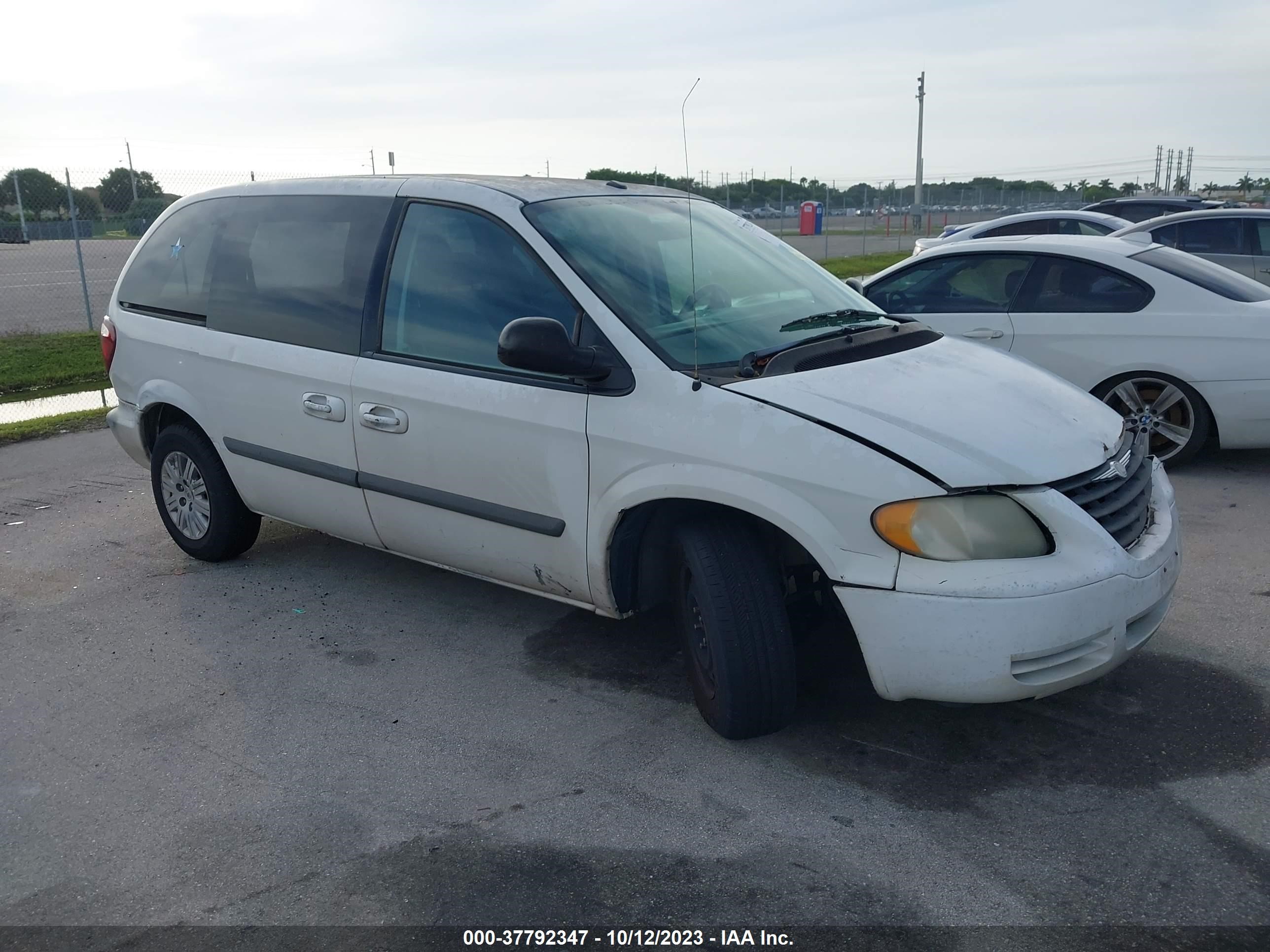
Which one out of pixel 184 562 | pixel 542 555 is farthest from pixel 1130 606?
pixel 184 562

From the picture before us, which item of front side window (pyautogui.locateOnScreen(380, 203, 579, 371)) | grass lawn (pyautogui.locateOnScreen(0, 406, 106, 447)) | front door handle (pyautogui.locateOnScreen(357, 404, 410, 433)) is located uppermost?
front side window (pyautogui.locateOnScreen(380, 203, 579, 371))

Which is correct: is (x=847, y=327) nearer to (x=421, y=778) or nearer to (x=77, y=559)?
(x=421, y=778)

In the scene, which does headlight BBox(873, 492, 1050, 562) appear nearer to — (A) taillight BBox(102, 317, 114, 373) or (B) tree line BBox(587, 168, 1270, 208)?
(A) taillight BBox(102, 317, 114, 373)

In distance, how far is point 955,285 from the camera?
293 inches

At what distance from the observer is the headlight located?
3160 millimetres

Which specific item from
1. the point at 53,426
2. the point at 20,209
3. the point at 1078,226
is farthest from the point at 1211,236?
the point at 20,209

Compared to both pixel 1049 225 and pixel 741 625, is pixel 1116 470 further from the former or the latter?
pixel 1049 225

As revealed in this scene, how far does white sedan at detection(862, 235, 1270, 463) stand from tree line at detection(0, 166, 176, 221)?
10278 millimetres

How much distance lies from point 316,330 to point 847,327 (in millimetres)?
2154

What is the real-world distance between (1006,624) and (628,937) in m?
1.32

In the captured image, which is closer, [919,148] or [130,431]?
[130,431]

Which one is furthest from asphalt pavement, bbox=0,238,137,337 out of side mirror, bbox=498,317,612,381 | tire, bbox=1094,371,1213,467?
tire, bbox=1094,371,1213,467

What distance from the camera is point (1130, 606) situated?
3320 millimetres

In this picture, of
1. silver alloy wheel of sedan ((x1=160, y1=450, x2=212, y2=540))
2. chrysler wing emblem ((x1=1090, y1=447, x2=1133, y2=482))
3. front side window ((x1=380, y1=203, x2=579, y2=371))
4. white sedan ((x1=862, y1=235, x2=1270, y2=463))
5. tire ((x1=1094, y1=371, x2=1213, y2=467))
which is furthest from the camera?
tire ((x1=1094, y1=371, x2=1213, y2=467))
